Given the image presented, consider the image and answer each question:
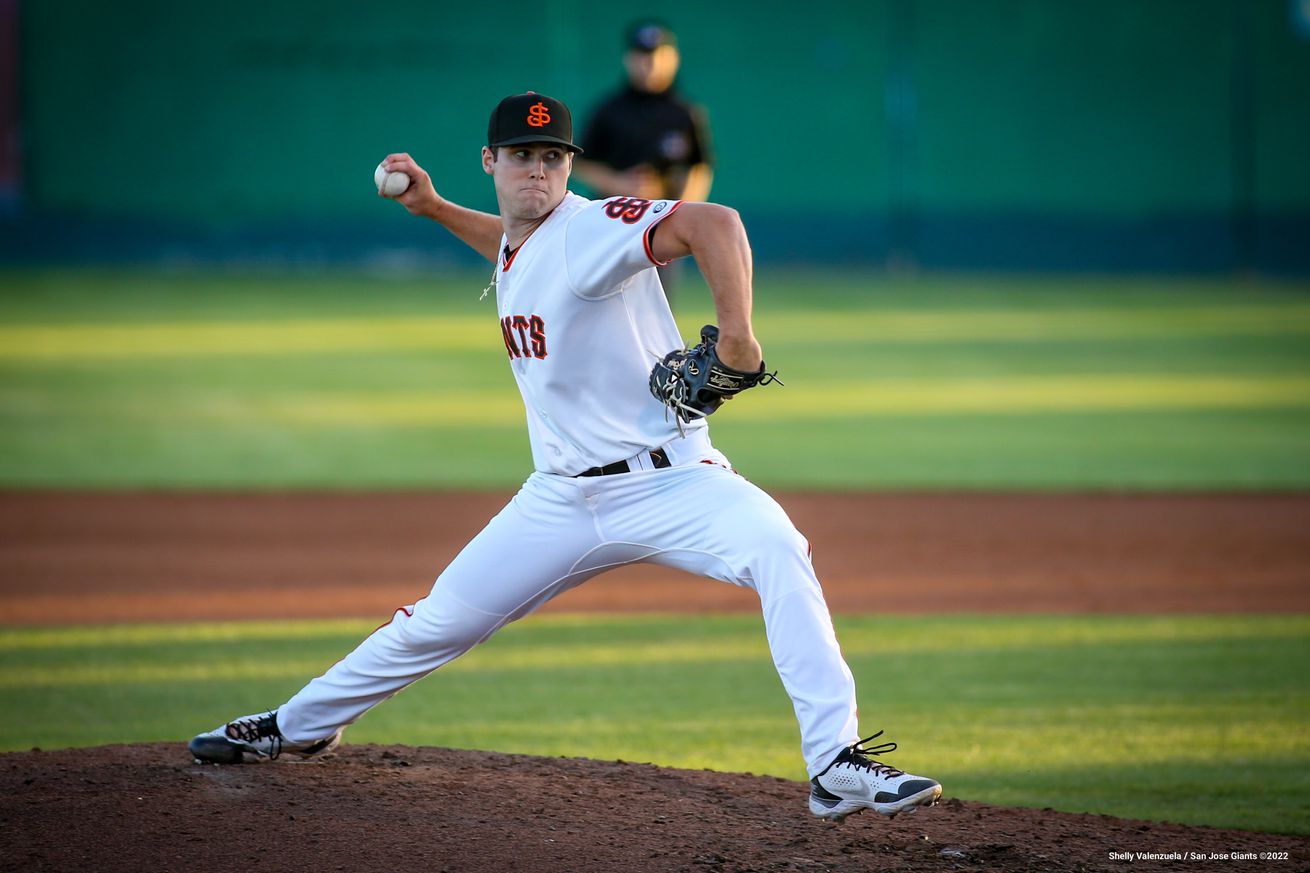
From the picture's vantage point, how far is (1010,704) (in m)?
5.60

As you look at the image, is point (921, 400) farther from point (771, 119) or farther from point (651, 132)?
point (771, 119)

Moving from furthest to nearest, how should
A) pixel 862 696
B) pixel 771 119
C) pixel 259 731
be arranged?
pixel 771 119 < pixel 862 696 < pixel 259 731

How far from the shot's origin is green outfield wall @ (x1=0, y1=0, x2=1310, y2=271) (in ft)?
74.8

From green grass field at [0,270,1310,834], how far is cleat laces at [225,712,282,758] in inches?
24.3

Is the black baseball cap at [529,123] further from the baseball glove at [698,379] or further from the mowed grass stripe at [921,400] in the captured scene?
the mowed grass stripe at [921,400]

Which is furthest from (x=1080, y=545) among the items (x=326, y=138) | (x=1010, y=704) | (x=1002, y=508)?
(x=326, y=138)

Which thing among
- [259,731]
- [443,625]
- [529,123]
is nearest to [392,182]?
[529,123]

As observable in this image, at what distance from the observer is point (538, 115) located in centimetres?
386

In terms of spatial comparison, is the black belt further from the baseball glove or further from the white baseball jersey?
the baseball glove

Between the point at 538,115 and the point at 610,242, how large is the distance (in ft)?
1.48

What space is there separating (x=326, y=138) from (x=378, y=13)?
6.79ft

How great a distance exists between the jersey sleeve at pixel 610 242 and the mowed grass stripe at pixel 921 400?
8.45m

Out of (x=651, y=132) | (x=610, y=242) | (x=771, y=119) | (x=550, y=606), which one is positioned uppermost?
(x=771, y=119)

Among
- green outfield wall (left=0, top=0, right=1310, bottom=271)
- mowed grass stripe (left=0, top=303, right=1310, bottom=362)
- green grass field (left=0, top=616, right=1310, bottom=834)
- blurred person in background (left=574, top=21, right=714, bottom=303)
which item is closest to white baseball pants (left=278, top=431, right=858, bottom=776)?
green grass field (left=0, top=616, right=1310, bottom=834)
